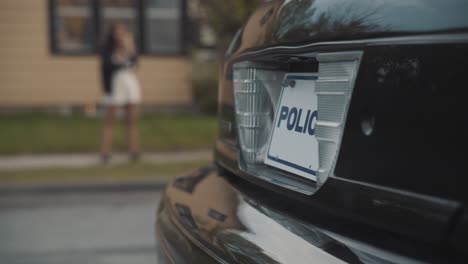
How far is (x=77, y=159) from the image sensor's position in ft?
29.3

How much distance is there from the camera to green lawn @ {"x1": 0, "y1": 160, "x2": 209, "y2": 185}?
712 cm

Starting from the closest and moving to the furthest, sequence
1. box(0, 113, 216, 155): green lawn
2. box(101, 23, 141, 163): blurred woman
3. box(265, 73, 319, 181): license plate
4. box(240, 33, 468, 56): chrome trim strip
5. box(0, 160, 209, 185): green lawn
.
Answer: box(240, 33, 468, 56): chrome trim strip
box(265, 73, 319, 181): license plate
box(0, 160, 209, 185): green lawn
box(101, 23, 141, 163): blurred woman
box(0, 113, 216, 155): green lawn

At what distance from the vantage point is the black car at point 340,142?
4.20 ft

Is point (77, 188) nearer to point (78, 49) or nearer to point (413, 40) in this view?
point (413, 40)

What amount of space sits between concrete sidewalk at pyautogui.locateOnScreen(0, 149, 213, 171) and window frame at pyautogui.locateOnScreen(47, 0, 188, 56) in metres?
4.79

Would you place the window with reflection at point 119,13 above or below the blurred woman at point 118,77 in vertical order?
above

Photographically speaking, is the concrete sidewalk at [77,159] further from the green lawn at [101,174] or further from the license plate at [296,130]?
the license plate at [296,130]

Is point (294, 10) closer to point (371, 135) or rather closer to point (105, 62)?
point (371, 135)

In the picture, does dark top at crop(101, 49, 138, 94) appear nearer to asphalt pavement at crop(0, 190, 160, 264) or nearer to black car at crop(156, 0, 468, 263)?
asphalt pavement at crop(0, 190, 160, 264)

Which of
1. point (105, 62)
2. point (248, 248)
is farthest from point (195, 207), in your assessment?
point (105, 62)

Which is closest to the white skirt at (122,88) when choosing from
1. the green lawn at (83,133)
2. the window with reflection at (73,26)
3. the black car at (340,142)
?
the green lawn at (83,133)

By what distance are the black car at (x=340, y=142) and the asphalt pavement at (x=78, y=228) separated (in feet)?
8.53

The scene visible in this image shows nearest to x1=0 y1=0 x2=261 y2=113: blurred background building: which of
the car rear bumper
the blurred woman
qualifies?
the blurred woman

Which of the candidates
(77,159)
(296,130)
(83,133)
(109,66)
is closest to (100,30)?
(83,133)
